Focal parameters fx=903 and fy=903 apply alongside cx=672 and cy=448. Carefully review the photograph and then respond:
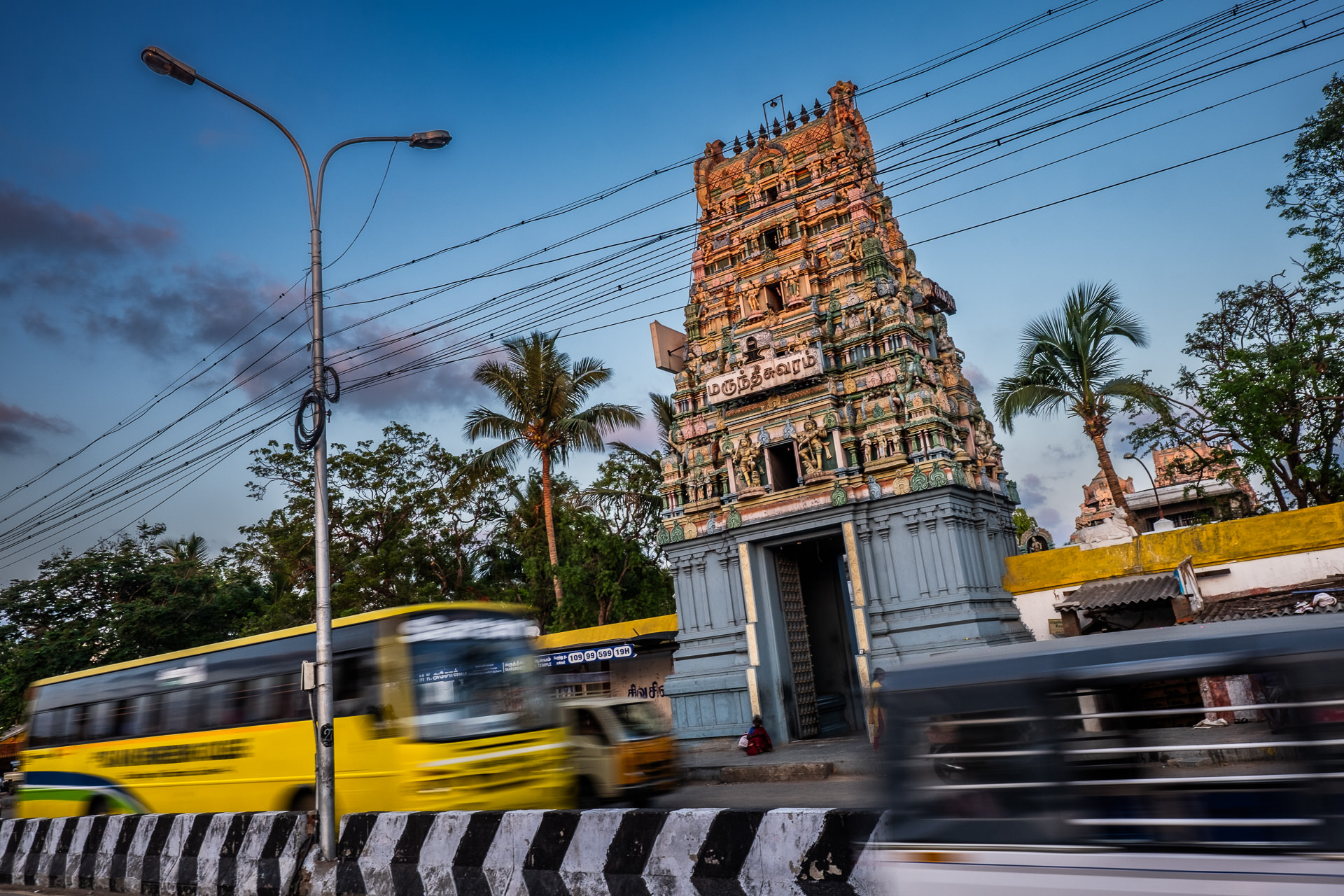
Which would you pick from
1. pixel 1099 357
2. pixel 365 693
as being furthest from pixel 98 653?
pixel 1099 357

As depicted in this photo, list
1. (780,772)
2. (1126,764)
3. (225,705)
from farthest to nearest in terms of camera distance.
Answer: (780,772) < (225,705) < (1126,764)

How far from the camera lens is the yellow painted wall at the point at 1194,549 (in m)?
16.8

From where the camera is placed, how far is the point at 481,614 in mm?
11125

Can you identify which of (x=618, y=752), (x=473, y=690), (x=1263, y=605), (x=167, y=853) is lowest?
(x=167, y=853)

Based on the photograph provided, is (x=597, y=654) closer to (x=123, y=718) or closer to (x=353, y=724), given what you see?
(x=123, y=718)

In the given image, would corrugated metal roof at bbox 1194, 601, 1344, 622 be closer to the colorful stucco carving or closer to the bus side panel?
the colorful stucco carving

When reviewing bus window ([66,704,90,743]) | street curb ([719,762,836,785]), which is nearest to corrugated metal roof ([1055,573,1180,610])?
→ street curb ([719,762,836,785])

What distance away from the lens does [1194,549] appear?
1788 cm

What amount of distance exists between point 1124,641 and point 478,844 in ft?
16.5

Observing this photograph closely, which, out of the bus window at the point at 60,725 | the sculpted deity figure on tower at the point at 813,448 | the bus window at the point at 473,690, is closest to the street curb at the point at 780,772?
the bus window at the point at 473,690

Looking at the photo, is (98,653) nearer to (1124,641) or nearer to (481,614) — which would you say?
(481,614)

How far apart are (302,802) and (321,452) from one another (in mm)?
4454

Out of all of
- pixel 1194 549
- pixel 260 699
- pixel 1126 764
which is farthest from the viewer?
pixel 1194 549

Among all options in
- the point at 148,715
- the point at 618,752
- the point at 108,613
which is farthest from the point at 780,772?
the point at 108,613
